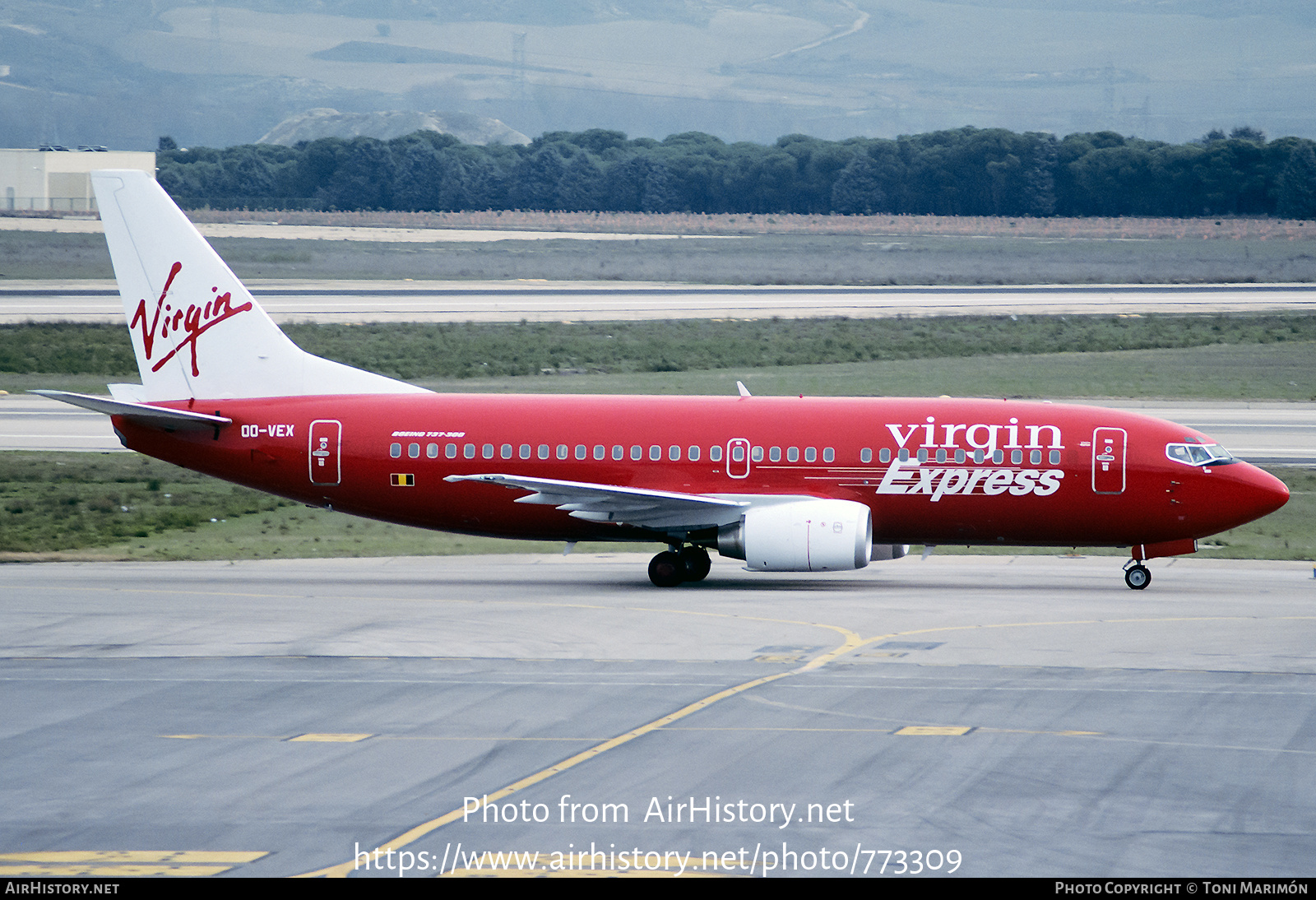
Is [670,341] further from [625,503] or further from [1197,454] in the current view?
[1197,454]

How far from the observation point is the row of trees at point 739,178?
165 m

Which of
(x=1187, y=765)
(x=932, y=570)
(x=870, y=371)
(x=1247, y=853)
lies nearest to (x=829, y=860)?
(x=1247, y=853)

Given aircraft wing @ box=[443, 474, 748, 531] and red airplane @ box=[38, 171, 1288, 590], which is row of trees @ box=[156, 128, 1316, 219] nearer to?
red airplane @ box=[38, 171, 1288, 590]

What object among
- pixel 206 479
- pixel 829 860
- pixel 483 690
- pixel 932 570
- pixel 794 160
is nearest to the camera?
pixel 829 860

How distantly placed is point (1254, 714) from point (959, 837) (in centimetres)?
757

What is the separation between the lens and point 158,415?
33.3m

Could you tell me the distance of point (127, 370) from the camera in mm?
68625

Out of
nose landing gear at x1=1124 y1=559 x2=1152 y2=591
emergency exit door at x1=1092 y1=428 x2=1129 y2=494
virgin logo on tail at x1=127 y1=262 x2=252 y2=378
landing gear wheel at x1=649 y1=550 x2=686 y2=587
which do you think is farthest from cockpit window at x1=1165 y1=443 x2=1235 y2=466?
virgin logo on tail at x1=127 y1=262 x2=252 y2=378

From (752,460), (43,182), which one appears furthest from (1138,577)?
(43,182)

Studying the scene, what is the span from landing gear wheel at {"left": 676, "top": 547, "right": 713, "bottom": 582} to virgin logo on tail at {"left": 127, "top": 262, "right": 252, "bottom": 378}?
1137 centimetres

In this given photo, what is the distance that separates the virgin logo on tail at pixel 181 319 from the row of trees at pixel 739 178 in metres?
138

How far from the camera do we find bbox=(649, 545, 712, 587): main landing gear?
1314 inches
